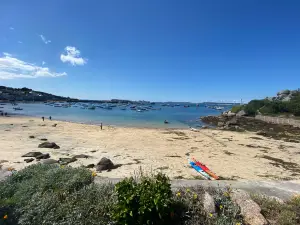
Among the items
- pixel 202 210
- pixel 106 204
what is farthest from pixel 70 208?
pixel 202 210

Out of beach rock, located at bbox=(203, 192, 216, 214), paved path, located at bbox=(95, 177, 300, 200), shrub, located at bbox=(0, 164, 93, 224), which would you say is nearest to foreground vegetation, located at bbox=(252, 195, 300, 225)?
beach rock, located at bbox=(203, 192, 216, 214)

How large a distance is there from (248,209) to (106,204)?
3160 millimetres

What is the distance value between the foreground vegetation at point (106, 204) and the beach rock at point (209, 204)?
0.08 m

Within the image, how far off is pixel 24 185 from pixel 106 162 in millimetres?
6029

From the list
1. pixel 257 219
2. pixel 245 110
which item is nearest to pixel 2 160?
pixel 257 219

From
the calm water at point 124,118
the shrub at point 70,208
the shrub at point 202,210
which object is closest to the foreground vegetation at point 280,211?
the shrub at point 202,210

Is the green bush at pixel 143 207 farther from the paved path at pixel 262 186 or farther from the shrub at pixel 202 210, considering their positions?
the paved path at pixel 262 186

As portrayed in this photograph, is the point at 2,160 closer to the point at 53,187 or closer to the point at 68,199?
the point at 53,187

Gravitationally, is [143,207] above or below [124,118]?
above

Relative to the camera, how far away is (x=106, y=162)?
10.8 meters

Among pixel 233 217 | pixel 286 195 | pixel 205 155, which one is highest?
pixel 233 217

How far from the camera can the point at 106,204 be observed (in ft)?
13.5

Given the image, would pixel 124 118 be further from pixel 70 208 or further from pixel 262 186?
pixel 70 208

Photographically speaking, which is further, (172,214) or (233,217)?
(233,217)
